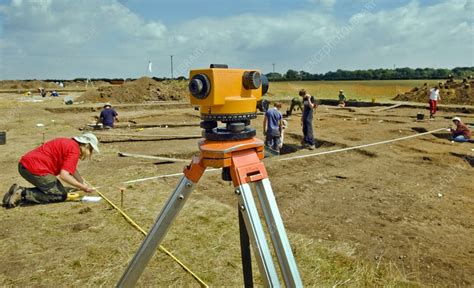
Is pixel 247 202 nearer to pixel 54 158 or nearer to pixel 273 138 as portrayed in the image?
pixel 54 158

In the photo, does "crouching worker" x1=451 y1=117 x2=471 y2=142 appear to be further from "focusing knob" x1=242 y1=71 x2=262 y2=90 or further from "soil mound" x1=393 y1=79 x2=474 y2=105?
"soil mound" x1=393 y1=79 x2=474 y2=105

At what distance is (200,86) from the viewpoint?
2.04m

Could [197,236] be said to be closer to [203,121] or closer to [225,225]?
[225,225]

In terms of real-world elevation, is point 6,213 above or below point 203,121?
below

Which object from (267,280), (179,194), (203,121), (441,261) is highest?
(203,121)

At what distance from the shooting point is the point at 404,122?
1669 centimetres

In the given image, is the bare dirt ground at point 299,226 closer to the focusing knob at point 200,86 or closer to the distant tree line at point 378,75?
the focusing knob at point 200,86

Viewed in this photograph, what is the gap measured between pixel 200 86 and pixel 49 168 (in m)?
4.45

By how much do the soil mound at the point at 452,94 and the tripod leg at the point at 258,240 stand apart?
28.2 meters

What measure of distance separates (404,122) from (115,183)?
13.9 metres

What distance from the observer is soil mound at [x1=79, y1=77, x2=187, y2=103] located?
3048 cm

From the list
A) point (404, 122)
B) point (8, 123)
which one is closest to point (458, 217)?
point (404, 122)

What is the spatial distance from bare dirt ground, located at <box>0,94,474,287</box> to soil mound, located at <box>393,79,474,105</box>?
63.3ft

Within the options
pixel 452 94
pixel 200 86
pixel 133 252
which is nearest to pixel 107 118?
pixel 133 252
